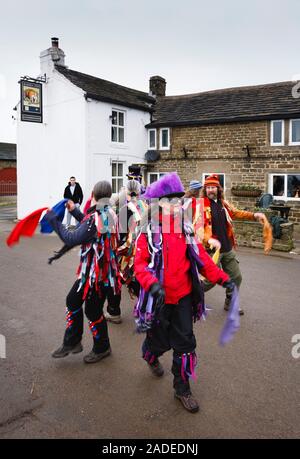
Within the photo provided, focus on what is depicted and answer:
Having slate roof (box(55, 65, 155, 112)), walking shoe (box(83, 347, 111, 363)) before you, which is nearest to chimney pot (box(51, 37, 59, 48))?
slate roof (box(55, 65, 155, 112))

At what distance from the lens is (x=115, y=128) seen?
1678 cm

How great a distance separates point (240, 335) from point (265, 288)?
7.60ft

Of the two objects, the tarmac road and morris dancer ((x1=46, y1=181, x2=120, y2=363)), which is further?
morris dancer ((x1=46, y1=181, x2=120, y2=363))

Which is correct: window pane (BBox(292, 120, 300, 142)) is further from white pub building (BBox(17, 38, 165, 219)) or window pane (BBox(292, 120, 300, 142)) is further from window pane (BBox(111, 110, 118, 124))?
window pane (BBox(111, 110, 118, 124))

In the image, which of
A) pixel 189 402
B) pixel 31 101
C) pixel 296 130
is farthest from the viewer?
pixel 31 101

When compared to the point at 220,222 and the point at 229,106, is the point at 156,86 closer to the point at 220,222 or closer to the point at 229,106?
the point at 229,106

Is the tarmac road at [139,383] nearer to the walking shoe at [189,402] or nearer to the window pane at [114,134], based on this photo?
the walking shoe at [189,402]

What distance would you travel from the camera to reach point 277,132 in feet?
49.4

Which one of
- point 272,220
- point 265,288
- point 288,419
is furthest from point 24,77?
point 288,419

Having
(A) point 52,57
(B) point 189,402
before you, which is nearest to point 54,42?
(A) point 52,57

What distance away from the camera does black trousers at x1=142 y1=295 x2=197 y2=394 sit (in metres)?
3.35

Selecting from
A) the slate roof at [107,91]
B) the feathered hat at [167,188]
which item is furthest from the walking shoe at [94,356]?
the slate roof at [107,91]

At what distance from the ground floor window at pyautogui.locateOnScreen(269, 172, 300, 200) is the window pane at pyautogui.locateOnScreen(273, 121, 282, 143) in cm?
136

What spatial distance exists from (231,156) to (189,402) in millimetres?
13906
